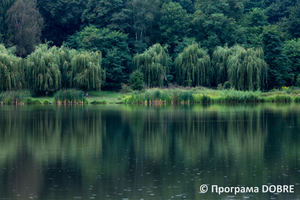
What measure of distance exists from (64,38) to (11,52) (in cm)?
1969

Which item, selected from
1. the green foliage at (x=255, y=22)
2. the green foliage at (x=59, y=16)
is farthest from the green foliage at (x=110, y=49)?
the green foliage at (x=255, y=22)

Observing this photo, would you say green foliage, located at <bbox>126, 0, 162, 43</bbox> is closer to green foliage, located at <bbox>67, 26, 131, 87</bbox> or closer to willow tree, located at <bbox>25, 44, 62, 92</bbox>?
green foliage, located at <bbox>67, 26, 131, 87</bbox>

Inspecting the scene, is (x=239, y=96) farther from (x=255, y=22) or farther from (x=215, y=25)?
(x=255, y=22)

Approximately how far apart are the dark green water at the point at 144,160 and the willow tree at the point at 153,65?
32208 mm

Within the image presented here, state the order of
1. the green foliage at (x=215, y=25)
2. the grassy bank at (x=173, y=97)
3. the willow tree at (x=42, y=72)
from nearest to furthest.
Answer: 1. the grassy bank at (x=173, y=97)
2. the willow tree at (x=42, y=72)
3. the green foliage at (x=215, y=25)


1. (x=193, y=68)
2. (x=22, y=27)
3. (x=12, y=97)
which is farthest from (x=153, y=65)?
(x=22, y=27)

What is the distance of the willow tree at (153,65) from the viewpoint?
56031 mm

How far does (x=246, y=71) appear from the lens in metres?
52.8

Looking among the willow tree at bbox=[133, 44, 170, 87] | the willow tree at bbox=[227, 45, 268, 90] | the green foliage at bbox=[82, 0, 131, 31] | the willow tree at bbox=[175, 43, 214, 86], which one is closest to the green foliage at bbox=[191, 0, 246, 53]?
the willow tree at bbox=[175, 43, 214, 86]

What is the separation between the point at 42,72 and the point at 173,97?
1535 centimetres

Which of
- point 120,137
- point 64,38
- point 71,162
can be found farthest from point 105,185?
point 64,38

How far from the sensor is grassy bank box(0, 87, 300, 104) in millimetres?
45938

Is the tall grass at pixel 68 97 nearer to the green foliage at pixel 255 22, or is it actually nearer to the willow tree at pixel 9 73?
the willow tree at pixel 9 73

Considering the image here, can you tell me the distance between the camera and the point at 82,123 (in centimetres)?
2569
